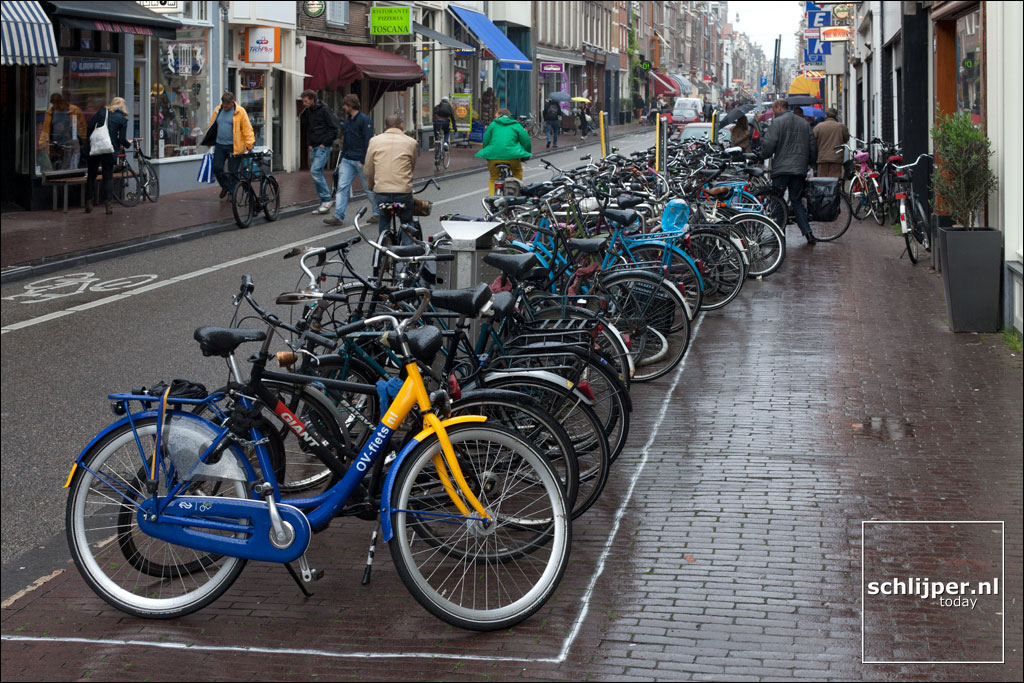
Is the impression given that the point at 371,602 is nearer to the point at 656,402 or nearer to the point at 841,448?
the point at 841,448

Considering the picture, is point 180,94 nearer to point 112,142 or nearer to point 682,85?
point 112,142

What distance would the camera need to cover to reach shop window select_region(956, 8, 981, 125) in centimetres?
1249

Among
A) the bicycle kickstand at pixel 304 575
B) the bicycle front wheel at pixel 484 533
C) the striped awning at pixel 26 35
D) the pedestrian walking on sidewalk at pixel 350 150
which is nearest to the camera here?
the bicycle front wheel at pixel 484 533

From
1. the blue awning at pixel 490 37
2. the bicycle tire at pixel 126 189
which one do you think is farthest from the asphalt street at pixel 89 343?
the blue awning at pixel 490 37

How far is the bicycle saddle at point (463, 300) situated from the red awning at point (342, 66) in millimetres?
24907

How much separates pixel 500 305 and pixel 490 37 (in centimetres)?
3888

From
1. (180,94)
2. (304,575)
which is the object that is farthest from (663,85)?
(304,575)

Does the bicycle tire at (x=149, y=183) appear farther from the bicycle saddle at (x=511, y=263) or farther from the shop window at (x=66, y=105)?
the bicycle saddle at (x=511, y=263)

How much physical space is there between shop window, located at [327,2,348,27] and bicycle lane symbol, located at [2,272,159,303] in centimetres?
1908

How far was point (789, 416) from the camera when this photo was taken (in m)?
7.39

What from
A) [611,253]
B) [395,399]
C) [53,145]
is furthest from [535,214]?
[53,145]

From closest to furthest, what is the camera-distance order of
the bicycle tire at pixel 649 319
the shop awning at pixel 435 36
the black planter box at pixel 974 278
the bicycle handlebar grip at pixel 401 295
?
the bicycle handlebar grip at pixel 401 295 < the bicycle tire at pixel 649 319 < the black planter box at pixel 974 278 < the shop awning at pixel 435 36

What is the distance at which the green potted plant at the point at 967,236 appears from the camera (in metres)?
9.81

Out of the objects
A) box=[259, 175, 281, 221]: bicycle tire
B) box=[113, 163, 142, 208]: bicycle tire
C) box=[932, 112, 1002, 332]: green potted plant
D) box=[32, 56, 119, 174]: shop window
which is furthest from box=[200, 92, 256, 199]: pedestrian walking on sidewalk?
box=[932, 112, 1002, 332]: green potted plant
